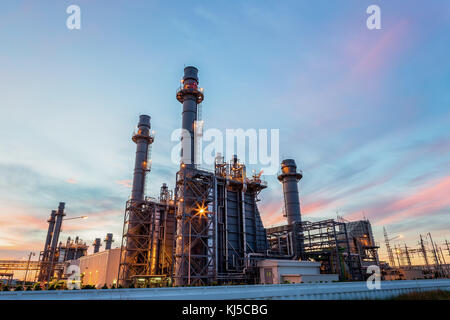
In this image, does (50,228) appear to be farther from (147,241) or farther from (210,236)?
(210,236)

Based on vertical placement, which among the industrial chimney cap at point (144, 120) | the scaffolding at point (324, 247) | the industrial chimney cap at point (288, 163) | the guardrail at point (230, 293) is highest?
the industrial chimney cap at point (144, 120)

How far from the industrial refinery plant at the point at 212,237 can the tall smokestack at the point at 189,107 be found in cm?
14

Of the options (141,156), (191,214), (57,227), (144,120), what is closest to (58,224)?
(57,227)

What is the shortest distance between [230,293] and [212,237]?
2415cm

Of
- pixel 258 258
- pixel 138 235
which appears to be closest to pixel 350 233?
pixel 258 258

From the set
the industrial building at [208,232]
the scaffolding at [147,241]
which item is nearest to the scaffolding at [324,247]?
the industrial building at [208,232]

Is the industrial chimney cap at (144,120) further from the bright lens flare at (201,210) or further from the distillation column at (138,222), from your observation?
the bright lens flare at (201,210)

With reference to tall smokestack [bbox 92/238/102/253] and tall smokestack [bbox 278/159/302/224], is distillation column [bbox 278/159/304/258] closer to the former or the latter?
tall smokestack [bbox 278/159/302/224]

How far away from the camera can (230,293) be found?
35.9 feet

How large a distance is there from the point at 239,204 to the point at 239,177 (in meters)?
4.36

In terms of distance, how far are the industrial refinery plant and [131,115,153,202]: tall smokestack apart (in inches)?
7.0

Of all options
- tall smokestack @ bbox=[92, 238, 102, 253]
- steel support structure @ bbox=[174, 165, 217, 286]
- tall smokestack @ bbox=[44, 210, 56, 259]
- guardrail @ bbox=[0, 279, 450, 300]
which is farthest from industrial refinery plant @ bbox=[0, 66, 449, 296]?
tall smokestack @ bbox=[92, 238, 102, 253]

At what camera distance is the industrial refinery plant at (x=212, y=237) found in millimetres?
34219
